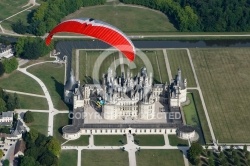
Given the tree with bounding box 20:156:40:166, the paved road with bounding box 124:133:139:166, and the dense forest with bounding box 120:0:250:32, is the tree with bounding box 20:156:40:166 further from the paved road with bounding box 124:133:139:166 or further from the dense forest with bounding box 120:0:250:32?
the dense forest with bounding box 120:0:250:32

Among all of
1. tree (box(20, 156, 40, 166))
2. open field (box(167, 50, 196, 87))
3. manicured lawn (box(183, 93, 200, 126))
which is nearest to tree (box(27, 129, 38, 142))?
tree (box(20, 156, 40, 166))

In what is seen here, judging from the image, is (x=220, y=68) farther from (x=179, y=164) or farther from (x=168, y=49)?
(x=179, y=164)

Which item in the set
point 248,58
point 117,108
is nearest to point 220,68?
point 248,58

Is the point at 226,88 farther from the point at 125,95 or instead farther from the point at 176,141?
the point at 125,95

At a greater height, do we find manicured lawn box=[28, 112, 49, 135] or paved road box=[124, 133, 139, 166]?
manicured lawn box=[28, 112, 49, 135]

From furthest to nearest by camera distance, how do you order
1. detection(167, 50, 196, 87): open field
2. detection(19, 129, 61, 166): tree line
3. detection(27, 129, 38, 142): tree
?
1. detection(167, 50, 196, 87): open field
2. detection(27, 129, 38, 142): tree
3. detection(19, 129, 61, 166): tree line

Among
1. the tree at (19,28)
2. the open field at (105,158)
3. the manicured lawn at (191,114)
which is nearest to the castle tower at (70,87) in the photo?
the open field at (105,158)
